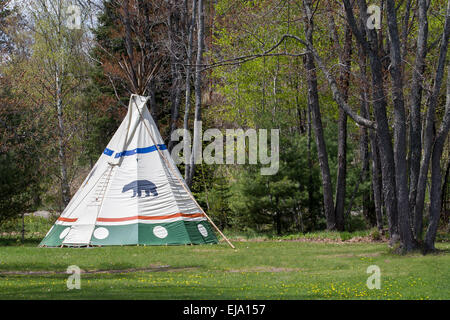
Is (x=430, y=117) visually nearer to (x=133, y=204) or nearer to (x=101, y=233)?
(x=133, y=204)

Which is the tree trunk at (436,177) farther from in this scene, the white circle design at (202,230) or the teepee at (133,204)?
the white circle design at (202,230)

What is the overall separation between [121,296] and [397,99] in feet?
26.6

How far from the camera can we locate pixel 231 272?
12070 mm

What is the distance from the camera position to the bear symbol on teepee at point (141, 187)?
17016 millimetres

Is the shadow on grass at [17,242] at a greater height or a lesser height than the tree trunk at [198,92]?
lesser

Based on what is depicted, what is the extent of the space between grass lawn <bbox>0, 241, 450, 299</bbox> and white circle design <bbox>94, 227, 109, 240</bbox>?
0.82m

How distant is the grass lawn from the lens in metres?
8.90

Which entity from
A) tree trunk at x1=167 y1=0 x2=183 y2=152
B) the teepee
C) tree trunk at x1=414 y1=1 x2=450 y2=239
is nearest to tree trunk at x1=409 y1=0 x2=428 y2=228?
tree trunk at x1=414 y1=1 x2=450 y2=239

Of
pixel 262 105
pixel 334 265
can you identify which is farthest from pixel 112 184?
pixel 262 105

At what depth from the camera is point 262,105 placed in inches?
1031

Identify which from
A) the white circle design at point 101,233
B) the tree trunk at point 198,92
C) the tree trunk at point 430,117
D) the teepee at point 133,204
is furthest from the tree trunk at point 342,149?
the white circle design at point 101,233

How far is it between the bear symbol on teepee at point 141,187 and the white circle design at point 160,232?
110 cm

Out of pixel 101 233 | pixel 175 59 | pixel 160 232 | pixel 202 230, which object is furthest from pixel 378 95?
pixel 175 59

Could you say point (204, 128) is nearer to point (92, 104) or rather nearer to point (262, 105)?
point (262, 105)
